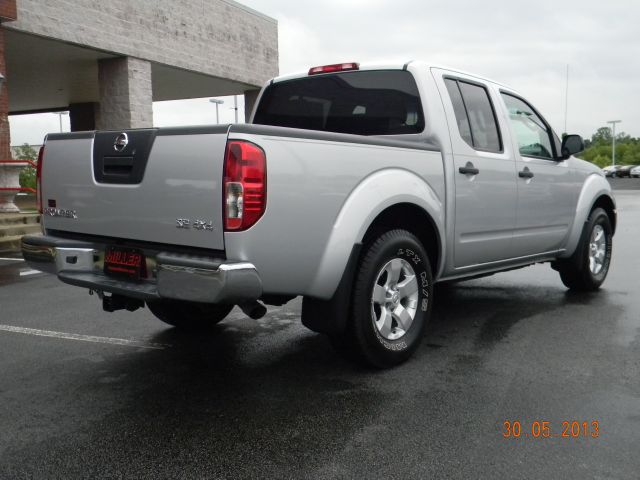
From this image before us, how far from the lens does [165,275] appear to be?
11.1 ft

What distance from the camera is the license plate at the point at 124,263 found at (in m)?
3.71

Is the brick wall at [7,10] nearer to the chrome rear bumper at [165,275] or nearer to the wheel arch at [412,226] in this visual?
the chrome rear bumper at [165,275]

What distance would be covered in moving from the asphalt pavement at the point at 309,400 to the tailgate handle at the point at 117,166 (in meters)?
1.26

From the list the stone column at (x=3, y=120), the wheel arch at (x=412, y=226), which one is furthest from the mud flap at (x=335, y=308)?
the stone column at (x=3, y=120)

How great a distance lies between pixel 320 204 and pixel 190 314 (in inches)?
78.2

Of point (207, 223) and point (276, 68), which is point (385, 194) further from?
point (276, 68)

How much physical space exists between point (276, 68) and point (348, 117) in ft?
66.9

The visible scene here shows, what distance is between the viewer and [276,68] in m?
24.5

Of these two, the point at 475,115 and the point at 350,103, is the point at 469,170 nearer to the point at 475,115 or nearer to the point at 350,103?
the point at 475,115

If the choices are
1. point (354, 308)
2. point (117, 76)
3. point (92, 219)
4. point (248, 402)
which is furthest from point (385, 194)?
point (117, 76)

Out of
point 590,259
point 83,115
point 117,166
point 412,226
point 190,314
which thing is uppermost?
point 83,115

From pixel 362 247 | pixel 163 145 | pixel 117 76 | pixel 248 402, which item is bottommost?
pixel 248 402

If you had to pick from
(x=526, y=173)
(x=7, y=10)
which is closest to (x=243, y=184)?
(x=526, y=173)

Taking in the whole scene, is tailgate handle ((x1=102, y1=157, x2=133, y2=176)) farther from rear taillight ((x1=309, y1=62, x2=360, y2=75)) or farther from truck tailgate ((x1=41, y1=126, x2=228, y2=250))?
rear taillight ((x1=309, y1=62, x2=360, y2=75))
